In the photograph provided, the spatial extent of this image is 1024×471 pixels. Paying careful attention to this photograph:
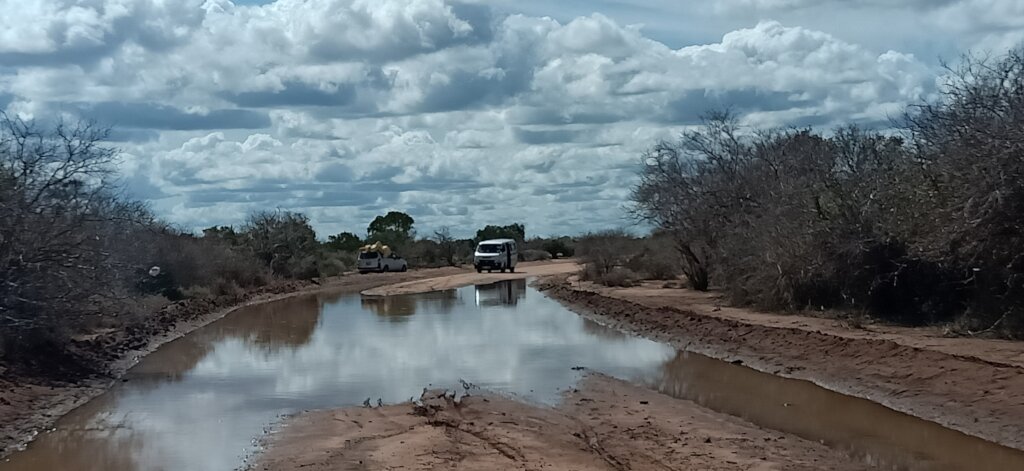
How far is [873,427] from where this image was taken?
1667 centimetres

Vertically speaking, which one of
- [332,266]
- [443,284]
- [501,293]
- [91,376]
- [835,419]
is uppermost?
[332,266]

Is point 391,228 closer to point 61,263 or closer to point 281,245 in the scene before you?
point 281,245

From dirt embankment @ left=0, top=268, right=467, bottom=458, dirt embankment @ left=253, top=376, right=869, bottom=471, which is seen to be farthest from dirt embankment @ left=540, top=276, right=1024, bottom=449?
dirt embankment @ left=0, top=268, right=467, bottom=458

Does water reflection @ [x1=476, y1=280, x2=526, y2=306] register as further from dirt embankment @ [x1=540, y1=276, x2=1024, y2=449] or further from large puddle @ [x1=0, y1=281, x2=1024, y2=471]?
dirt embankment @ [x1=540, y1=276, x2=1024, y2=449]

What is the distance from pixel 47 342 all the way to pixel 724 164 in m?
25.7

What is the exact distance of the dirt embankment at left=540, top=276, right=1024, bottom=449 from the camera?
53.8 ft

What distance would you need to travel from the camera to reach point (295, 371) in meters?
24.6

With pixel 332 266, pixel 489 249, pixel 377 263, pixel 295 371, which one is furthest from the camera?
pixel 377 263

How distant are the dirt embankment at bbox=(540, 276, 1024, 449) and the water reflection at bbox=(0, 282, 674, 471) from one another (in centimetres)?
167

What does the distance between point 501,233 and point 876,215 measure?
101 m

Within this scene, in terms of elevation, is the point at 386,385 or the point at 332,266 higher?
the point at 332,266

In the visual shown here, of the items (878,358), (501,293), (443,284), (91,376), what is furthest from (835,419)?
(443,284)

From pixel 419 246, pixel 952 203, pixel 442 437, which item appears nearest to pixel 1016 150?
pixel 952 203

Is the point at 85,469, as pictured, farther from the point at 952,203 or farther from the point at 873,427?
the point at 952,203
